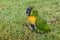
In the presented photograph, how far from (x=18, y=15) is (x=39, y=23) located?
1.17 metres

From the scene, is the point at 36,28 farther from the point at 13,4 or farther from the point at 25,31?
the point at 13,4

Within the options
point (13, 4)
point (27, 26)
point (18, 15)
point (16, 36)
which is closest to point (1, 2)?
point (13, 4)

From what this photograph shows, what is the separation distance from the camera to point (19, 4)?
7086 millimetres

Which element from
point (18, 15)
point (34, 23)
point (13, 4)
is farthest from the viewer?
point (13, 4)

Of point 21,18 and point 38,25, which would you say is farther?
point 21,18

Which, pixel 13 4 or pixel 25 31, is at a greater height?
pixel 13 4

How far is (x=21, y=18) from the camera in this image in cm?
604

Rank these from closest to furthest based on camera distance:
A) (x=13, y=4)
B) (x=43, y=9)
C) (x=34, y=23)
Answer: (x=34, y=23)
(x=43, y=9)
(x=13, y=4)

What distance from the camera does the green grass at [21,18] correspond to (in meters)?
5.26

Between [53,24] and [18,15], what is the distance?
96cm

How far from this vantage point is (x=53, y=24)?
5812 millimetres

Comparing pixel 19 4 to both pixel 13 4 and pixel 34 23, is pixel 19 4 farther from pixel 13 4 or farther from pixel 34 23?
pixel 34 23

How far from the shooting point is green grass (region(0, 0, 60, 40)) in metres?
5.26

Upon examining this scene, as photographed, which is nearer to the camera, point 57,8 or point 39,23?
point 39,23
